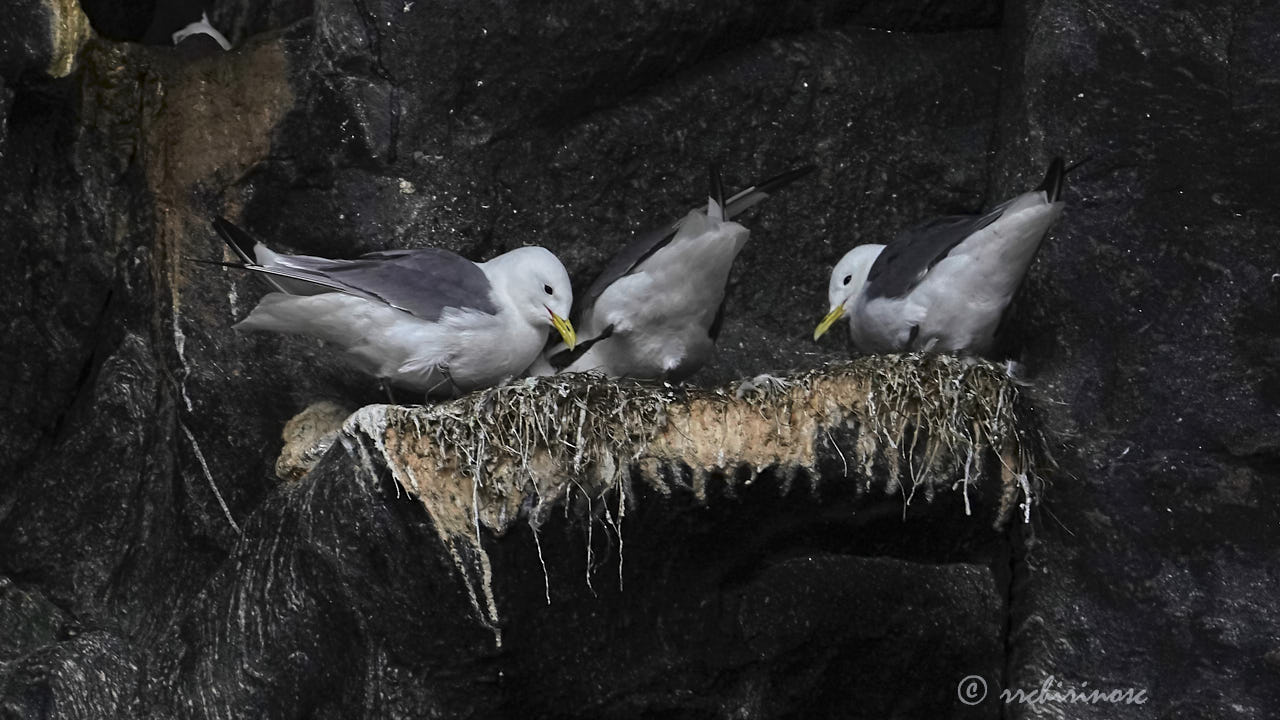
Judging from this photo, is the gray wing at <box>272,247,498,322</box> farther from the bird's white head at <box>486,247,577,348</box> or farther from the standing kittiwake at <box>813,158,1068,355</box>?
the standing kittiwake at <box>813,158,1068,355</box>

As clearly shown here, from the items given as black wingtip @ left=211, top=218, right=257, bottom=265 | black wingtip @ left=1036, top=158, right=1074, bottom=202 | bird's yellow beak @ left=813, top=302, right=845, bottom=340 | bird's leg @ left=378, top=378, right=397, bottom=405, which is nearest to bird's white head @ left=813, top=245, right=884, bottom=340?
bird's yellow beak @ left=813, top=302, right=845, bottom=340

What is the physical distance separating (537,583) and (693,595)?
488 mm

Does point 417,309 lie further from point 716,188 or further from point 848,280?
point 848,280

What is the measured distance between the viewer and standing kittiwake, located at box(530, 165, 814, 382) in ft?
13.8

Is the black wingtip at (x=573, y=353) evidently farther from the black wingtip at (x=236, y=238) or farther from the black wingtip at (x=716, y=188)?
the black wingtip at (x=236, y=238)

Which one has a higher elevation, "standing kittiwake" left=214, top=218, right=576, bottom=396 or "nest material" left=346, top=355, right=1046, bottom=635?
"standing kittiwake" left=214, top=218, right=576, bottom=396

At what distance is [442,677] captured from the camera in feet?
12.0

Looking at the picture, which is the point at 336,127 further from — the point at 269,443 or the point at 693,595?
the point at 693,595

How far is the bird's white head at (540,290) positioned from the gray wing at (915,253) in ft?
2.95

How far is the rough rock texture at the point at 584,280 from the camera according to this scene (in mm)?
3828

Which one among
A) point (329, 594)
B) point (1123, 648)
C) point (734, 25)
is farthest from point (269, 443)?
point (1123, 648)

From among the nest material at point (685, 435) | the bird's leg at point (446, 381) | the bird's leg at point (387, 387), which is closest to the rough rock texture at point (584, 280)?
the nest material at point (685, 435)

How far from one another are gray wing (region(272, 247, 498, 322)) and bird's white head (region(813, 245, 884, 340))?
1.04 m

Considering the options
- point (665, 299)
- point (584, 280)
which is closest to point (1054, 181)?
point (665, 299)
